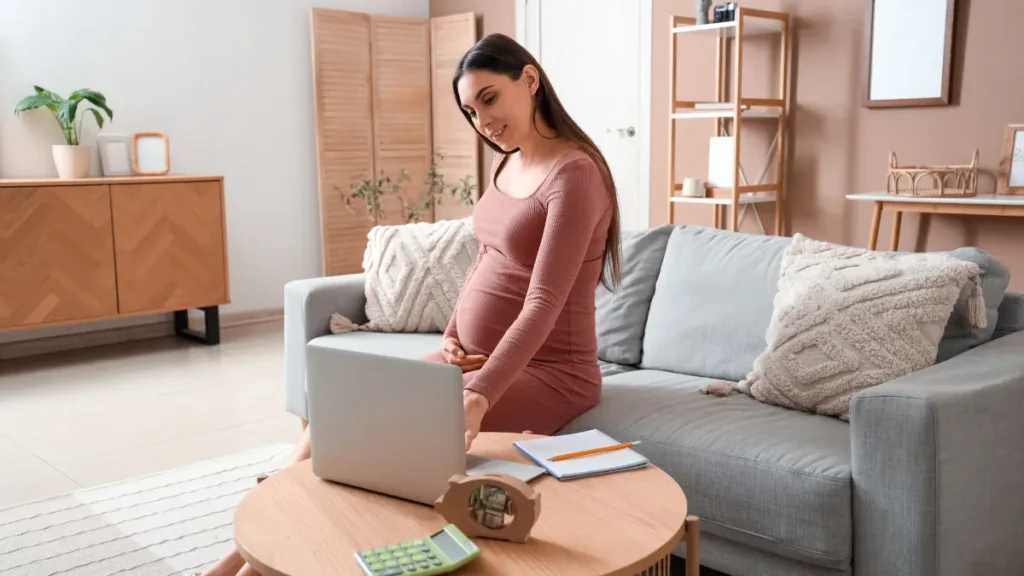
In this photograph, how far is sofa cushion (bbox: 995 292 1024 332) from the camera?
2.25 metres

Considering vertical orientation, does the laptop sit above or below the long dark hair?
below

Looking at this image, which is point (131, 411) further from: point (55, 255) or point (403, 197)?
point (403, 197)

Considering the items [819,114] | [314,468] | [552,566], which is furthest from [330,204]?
[552,566]

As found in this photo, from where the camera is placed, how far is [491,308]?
6.79 feet

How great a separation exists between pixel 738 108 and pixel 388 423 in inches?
136

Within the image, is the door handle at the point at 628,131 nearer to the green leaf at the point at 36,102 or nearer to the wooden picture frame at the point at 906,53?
Answer: the wooden picture frame at the point at 906,53

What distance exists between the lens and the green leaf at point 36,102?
4547mm

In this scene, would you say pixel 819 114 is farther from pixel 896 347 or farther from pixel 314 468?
pixel 314 468

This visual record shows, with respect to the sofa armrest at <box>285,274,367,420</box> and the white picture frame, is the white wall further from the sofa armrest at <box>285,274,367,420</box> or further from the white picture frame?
the sofa armrest at <box>285,274,367,420</box>

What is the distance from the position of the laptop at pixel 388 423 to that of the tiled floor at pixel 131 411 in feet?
5.83

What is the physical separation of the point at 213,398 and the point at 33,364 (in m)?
1.26

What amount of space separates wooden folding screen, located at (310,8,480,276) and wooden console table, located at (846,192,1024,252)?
8.78ft

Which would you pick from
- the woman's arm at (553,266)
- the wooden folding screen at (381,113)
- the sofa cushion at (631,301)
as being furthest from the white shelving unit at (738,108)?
the woman's arm at (553,266)

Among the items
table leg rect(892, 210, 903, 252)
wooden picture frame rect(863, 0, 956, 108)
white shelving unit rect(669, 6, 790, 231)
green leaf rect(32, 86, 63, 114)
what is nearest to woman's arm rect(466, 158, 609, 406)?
table leg rect(892, 210, 903, 252)
